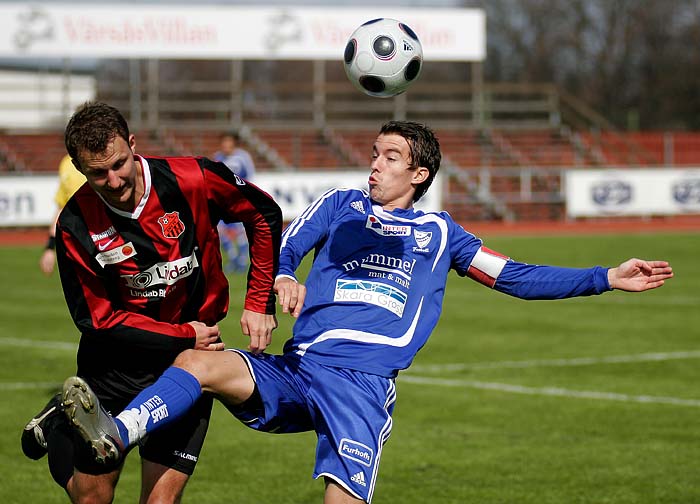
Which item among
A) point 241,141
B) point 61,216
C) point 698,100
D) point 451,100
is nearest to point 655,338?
point 61,216

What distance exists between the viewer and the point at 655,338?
11.9m

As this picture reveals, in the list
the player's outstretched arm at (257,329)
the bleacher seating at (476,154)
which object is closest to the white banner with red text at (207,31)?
the bleacher seating at (476,154)

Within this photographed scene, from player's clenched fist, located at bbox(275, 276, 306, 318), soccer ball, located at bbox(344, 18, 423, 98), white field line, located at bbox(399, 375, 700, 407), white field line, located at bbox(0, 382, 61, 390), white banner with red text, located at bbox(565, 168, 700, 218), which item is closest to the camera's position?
player's clenched fist, located at bbox(275, 276, 306, 318)

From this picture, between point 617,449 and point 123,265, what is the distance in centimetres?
406

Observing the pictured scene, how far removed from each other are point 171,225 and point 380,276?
964 mm

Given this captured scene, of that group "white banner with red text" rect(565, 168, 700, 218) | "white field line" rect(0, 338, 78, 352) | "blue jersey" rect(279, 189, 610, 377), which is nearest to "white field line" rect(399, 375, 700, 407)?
"white field line" rect(0, 338, 78, 352)

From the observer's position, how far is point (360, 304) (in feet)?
16.2

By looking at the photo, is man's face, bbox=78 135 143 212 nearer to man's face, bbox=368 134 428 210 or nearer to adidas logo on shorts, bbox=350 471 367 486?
man's face, bbox=368 134 428 210

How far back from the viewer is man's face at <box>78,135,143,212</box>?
4.38 metres

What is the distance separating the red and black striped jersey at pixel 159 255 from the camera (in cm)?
465

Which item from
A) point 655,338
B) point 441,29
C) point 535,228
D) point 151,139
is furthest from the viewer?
point 441,29

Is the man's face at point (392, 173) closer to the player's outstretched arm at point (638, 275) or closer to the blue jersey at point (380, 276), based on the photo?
the blue jersey at point (380, 276)

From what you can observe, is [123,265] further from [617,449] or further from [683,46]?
[683,46]

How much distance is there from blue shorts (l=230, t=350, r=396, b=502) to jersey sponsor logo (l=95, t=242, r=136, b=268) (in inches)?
26.1
